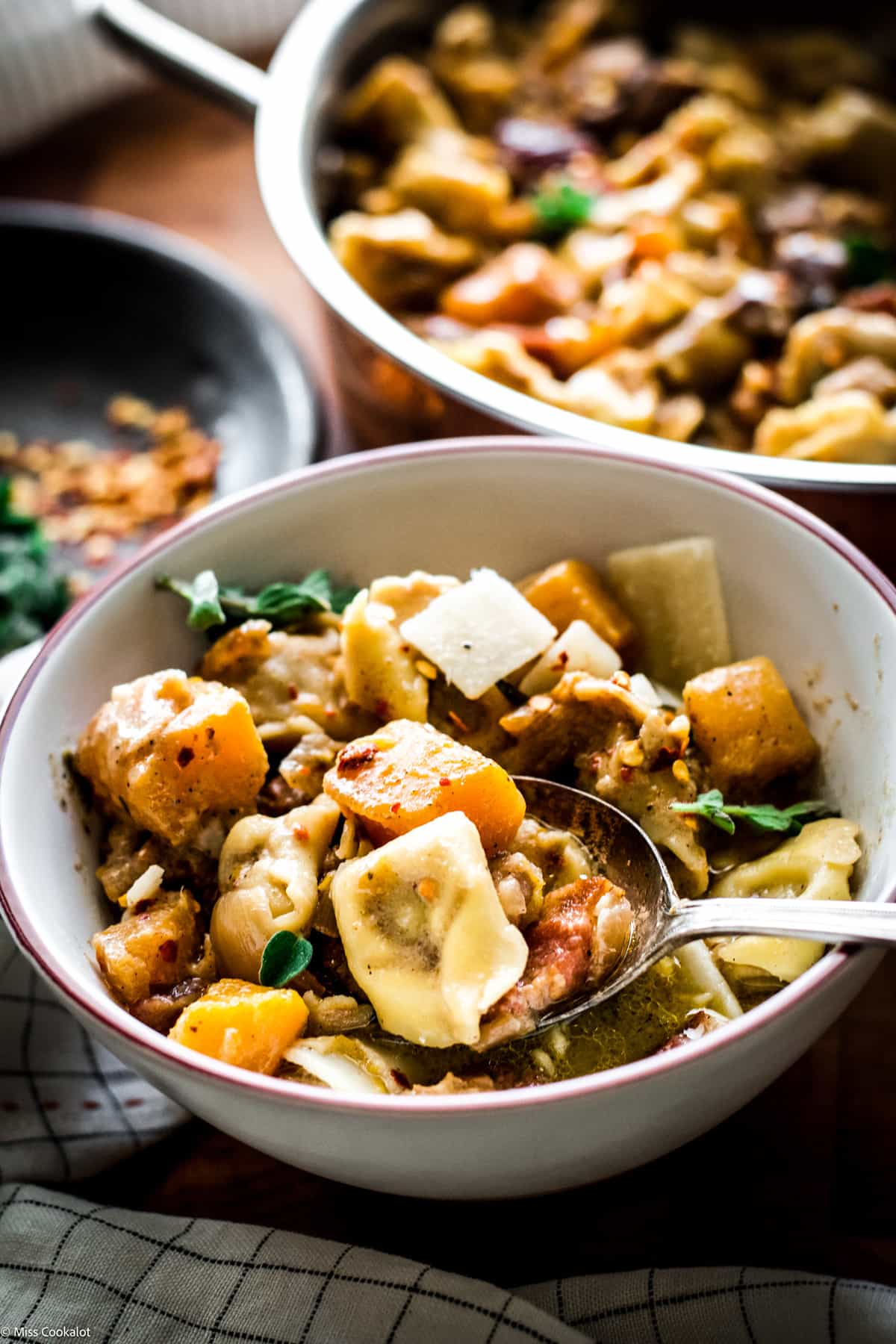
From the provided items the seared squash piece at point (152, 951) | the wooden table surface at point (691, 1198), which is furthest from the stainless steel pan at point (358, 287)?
the seared squash piece at point (152, 951)

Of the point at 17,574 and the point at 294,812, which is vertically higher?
the point at 294,812

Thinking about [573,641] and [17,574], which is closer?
[573,641]

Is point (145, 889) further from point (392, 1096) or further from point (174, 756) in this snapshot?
point (392, 1096)

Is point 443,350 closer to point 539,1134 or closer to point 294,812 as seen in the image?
point 294,812

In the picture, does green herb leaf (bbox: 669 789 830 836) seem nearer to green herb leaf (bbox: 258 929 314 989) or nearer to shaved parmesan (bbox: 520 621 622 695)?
shaved parmesan (bbox: 520 621 622 695)

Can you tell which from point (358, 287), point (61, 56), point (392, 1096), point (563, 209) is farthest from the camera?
point (61, 56)

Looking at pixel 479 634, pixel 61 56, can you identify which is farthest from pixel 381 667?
pixel 61 56

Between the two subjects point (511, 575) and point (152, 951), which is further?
point (511, 575)

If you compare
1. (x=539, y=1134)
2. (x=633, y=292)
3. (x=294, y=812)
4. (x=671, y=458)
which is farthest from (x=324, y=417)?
(x=539, y=1134)
